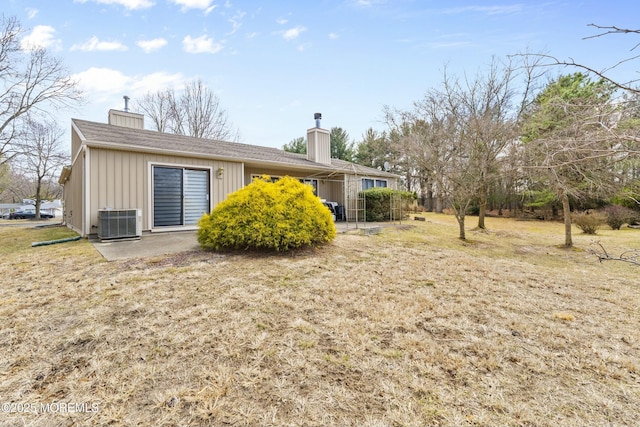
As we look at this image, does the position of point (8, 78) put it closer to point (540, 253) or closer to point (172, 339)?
point (172, 339)

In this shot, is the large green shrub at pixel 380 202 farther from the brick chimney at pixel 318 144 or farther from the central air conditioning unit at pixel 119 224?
the central air conditioning unit at pixel 119 224

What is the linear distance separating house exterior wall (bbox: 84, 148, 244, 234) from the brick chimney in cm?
599

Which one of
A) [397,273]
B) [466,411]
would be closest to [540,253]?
[397,273]

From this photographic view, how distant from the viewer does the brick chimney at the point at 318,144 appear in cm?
1339

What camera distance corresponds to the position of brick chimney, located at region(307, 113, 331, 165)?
527 inches

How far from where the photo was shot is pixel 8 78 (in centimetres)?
1464

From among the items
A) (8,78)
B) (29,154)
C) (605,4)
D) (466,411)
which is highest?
(8,78)

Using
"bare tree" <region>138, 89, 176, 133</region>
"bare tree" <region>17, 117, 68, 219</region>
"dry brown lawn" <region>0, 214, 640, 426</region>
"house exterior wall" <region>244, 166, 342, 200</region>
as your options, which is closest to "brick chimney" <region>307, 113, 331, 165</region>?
"house exterior wall" <region>244, 166, 342, 200</region>

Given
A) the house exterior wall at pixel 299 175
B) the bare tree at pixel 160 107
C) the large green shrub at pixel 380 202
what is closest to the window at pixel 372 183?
the large green shrub at pixel 380 202

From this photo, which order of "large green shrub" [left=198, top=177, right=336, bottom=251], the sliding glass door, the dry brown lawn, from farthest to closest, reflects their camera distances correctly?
the sliding glass door
"large green shrub" [left=198, top=177, right=336, bottom=251]
the dry brown lawn

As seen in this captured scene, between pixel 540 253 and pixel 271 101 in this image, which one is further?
pixel 271 101

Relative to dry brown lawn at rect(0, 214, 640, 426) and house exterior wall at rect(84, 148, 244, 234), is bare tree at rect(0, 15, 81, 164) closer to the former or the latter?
house exterior wall at rect(84, 148, 244, 234)

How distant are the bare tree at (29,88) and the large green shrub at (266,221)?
1617cm

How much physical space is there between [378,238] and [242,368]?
20.7 ft
